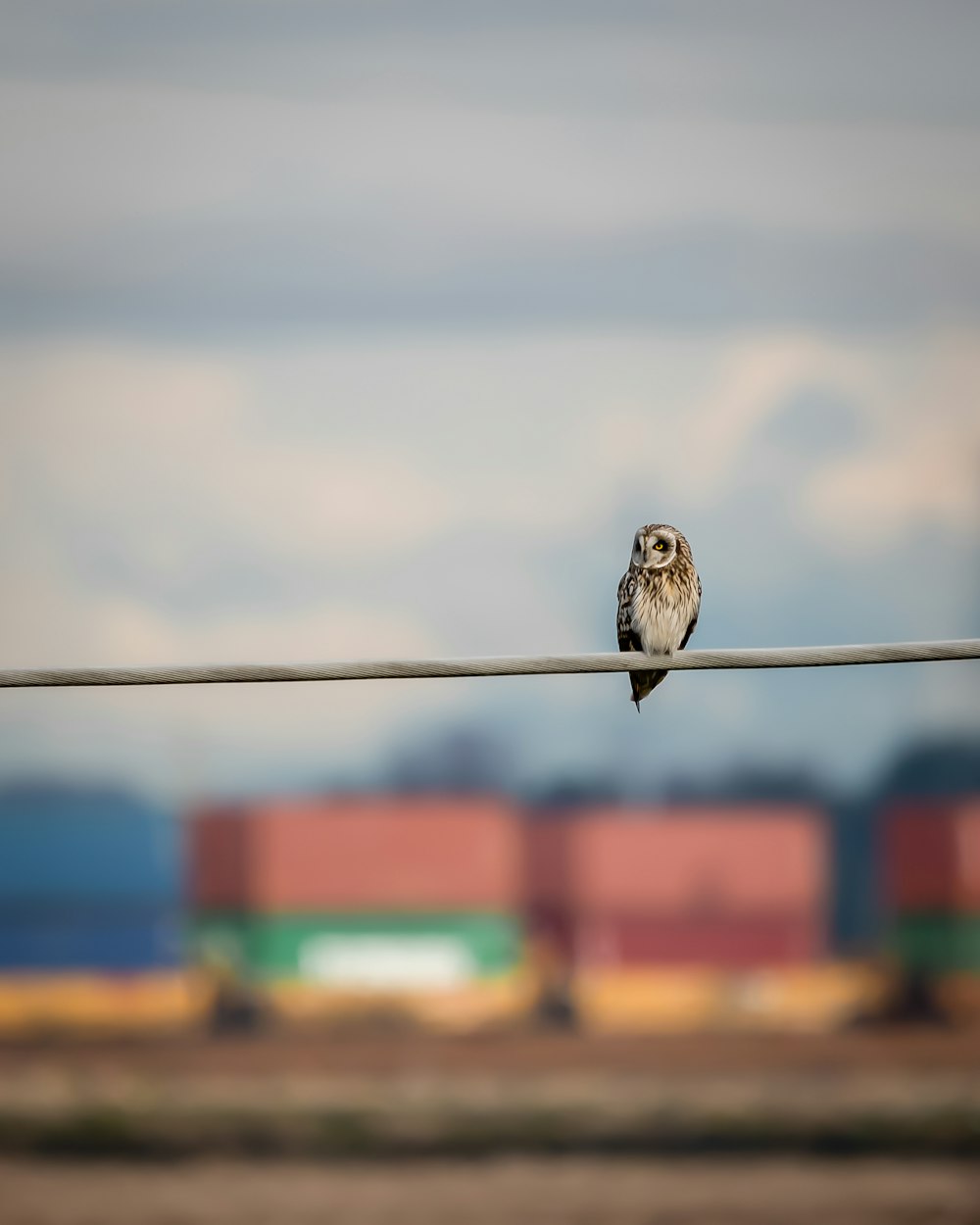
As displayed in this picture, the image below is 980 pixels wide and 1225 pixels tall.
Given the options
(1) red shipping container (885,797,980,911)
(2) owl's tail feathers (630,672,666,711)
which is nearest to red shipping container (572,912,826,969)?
(1) red shipping container (885,797,980,911)

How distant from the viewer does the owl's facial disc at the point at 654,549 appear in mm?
13438

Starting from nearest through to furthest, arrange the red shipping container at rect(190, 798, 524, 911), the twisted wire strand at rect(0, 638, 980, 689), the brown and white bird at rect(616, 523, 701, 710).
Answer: the twisted wire strand at rect(0, 638, 980, 689)
the brown and white bird at rect(616, 523, 701, 710)
the red shipping container at rect(190, 798, 524, 911)

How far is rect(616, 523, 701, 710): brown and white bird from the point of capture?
43.3ft

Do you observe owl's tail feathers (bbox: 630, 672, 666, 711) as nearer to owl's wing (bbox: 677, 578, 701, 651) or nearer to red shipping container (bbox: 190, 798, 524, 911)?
owl's wing (bbox: 677, 578, 701, 651)

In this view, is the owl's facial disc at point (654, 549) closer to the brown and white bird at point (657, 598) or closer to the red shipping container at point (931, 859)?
the brown and white bird at point (657, 598)

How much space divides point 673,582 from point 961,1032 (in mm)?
100091

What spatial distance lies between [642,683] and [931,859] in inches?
3297

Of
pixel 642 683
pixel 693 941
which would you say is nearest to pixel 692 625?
pixel 642 683

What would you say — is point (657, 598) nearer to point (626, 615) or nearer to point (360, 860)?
point (626, 615)

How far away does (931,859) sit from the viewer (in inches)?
3669

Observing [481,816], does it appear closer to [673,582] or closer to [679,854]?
[679,854]

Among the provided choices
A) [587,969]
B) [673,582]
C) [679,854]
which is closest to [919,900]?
[679,854]

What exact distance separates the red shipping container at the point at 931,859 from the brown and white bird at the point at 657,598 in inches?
3220

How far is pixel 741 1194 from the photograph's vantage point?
367ft
